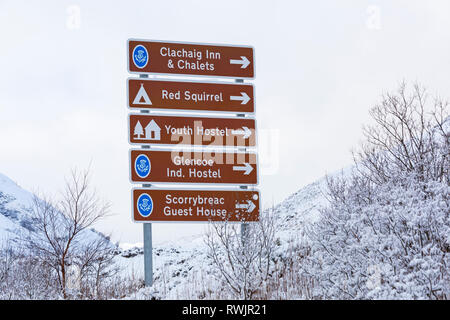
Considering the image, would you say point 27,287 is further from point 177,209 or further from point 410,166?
point 410,166

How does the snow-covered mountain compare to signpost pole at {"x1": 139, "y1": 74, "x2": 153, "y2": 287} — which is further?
the snow-covered mountain

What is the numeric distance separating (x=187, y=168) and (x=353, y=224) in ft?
11.6

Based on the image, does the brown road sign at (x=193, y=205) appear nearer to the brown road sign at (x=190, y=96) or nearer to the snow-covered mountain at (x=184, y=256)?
the snow-covered mountain at (x=184, y=256)

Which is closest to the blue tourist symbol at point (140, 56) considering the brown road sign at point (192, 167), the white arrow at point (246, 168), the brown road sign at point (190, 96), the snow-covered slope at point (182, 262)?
the brown road sign at point (190, 96)

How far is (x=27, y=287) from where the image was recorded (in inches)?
600

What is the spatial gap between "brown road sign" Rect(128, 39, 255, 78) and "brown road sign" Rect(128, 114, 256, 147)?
994 mm

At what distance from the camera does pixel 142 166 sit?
11.3 meters

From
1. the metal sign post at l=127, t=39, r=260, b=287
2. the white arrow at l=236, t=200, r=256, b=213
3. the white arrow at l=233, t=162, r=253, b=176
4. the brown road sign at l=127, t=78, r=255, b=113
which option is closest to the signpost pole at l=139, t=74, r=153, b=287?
the metal sign post at l=127, t=39, r=260, b=287

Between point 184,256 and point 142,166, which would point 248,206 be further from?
point 184,256

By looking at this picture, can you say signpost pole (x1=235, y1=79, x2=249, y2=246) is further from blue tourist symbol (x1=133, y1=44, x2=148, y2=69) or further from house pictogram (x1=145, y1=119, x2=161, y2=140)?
blue tourist symbol (x1=133, y1=44, x2=148, y2=69)

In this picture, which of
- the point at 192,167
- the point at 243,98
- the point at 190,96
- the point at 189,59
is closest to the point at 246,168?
the point at 192,167

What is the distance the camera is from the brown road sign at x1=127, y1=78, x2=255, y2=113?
11578 mm

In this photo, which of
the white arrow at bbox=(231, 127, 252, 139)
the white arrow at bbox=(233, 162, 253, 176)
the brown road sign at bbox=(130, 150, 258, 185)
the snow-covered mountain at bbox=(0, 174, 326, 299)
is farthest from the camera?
the snow-covered mountain at bbox=(0, 174, 326, 299)
